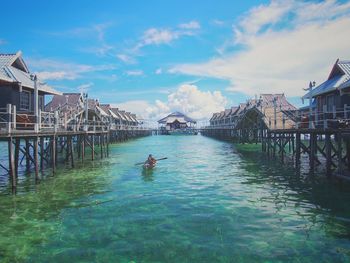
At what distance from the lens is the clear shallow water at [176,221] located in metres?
8.24

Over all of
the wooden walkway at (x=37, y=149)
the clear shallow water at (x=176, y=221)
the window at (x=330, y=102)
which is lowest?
the clear shallow water at (x=176, y=221)

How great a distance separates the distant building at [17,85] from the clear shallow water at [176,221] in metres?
5.34

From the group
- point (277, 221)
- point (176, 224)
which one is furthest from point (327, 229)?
point (176, 224)

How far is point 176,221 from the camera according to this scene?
10.8 meters

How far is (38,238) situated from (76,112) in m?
25.3

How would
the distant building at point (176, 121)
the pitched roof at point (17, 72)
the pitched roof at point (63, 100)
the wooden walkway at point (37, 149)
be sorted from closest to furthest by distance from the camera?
the wooden walkway at point (37, 149) < the pitched roof at point (17, 72) < the pitched roof at point (63, 100) < the distant building at point (176, 121)

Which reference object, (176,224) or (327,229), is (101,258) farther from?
(327,229)

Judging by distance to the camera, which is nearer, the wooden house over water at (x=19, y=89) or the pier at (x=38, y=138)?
the pier at (x=38, y=138)

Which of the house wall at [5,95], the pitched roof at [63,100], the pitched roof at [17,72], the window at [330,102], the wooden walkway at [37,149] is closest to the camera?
the wooden walkway at [37,149]

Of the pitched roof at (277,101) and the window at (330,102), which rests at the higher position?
the pitched roof at (277,101)

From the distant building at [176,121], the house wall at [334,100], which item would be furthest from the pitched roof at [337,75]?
the distant building at [176,121]

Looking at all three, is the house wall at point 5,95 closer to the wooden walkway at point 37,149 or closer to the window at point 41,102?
the wooden walkway at point 37,149

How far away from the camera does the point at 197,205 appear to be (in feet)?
42.4

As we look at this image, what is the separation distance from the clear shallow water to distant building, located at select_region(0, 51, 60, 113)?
5.34 meters
